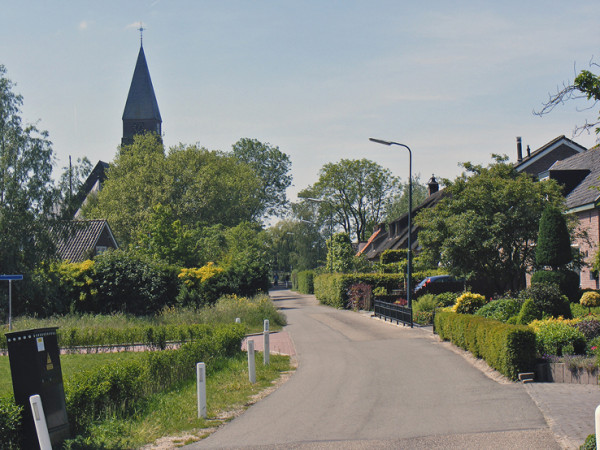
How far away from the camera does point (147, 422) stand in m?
9.32

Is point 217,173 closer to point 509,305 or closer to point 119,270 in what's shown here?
point 119,270

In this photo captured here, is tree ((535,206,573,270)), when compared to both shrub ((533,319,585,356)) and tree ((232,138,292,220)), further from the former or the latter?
tree ((232,138,292,220))

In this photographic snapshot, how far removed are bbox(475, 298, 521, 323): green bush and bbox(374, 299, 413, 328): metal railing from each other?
4661 millimetres

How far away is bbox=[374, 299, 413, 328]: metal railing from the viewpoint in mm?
23984

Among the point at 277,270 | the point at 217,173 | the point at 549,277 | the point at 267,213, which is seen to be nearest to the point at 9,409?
the point at 549,277

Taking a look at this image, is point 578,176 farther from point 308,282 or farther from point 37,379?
point 308,282

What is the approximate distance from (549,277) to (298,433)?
→ 601 inches

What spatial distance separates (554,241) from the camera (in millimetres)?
21375

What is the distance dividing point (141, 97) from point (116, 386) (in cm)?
7022

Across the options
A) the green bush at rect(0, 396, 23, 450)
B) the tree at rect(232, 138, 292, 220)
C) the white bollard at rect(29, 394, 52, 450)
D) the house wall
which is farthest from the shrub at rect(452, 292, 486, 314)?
the tree at rect(232, 138, 292, 220)

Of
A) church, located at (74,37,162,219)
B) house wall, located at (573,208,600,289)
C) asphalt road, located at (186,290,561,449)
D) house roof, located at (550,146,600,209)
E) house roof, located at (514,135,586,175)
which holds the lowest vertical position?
asphalt road, located at (186,290,561,449)

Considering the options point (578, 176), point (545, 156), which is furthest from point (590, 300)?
point (545, 156)

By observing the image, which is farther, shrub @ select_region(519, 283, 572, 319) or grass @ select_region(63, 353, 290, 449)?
shrub @ select_region(519, 283, 572, 319)

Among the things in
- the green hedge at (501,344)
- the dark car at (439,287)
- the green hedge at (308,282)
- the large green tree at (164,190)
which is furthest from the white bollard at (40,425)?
the green hedge at (308,282)
